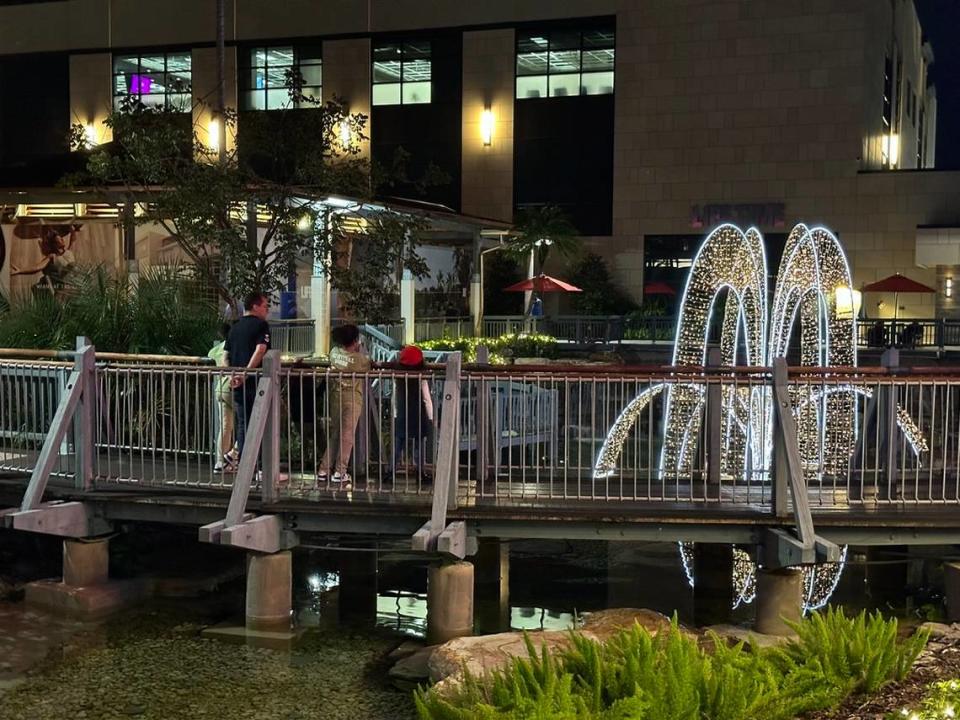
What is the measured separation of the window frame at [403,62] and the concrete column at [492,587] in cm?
3619

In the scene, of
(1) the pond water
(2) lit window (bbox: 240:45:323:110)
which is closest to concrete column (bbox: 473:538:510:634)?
(1) the pond water

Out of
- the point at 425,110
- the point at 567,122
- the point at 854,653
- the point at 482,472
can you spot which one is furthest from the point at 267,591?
the point at 425,110

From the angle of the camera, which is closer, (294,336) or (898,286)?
(294,336)

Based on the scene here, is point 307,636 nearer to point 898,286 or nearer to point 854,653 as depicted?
point 854,653

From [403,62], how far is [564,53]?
6.43 meters

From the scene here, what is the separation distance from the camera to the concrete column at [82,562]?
10695mm

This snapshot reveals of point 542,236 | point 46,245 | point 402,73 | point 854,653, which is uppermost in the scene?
point 402,73

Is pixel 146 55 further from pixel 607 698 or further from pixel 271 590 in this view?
pixel 607 698

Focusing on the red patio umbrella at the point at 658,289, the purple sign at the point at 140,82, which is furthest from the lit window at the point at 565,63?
the purple sign at the point at 140,82

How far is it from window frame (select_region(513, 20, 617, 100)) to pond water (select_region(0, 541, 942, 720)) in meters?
33.7

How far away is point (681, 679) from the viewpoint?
630cm

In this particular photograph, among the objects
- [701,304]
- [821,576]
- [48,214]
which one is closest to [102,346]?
[821,576]

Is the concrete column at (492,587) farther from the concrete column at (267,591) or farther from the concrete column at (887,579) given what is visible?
the concrete column at (887,579)

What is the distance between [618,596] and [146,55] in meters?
43.5
